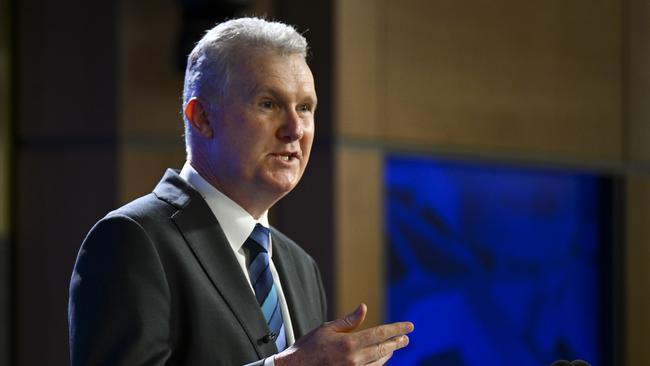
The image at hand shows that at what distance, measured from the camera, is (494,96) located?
4.64 meters

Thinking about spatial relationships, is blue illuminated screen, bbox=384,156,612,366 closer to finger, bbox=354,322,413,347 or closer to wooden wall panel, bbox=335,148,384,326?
wooden wall panel, bbox=335,148,384,326

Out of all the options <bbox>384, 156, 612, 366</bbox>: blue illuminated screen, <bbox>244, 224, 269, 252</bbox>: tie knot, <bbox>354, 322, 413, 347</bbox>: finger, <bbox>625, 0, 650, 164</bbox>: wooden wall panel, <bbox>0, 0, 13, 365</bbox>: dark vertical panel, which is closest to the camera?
<bbox>354, 322, 413, 347</bbox>: finger

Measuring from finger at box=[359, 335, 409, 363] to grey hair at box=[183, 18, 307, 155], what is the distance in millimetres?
441

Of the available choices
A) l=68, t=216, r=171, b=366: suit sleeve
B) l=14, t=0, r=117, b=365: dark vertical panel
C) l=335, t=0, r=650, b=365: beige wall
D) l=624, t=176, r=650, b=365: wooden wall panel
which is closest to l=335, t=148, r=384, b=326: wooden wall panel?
l=335, t=0, r=650, b=365: beige wall

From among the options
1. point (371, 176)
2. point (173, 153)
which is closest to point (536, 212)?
point (371, 176)

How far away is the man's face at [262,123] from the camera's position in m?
1.45

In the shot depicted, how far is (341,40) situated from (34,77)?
1325 mm

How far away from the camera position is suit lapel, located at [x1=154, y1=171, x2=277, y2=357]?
1.43 metres

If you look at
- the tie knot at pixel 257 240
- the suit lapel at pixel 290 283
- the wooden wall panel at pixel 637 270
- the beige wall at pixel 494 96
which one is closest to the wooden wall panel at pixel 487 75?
the beige wall at pixel 494 96

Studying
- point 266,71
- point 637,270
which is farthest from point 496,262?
point 266,71

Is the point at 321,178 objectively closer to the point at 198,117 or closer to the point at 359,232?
the point at 359,232

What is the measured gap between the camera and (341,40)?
4.05m

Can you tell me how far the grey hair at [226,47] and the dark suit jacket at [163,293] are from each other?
164 millimetres

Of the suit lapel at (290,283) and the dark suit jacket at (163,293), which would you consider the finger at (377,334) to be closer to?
the dark suit jacket at (163,293)
